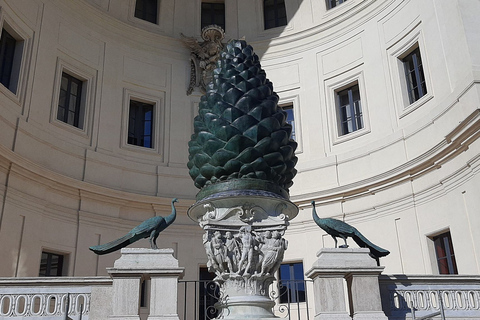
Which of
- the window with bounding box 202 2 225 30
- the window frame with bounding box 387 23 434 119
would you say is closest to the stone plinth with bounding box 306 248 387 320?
the window frame with bounding box 387 23 434 119

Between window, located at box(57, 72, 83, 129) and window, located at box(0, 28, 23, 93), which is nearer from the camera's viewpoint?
window, located at box(0, 28, 23, 93)

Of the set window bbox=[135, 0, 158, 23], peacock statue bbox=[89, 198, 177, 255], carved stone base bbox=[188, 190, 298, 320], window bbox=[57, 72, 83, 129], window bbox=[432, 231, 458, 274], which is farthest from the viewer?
window bbox=[135, 0, 158, 23]

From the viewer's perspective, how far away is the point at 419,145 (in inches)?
543

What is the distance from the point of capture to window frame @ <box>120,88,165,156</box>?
16433 mm

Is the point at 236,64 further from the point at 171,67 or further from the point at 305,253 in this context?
the point at 171,67

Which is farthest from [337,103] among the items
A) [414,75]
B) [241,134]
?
[241,134]

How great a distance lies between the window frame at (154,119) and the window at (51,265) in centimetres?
397

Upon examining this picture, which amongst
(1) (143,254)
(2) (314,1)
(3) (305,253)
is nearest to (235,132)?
(1) (143,254)

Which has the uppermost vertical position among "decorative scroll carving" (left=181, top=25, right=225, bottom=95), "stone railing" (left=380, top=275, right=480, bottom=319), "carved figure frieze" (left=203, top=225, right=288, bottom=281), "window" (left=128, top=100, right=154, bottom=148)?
"decorative scroll carving" (left=181, top=25, right=225, bottom=95)

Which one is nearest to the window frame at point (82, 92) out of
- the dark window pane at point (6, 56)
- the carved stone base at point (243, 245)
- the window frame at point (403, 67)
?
the dark window pane at point (6, 56)

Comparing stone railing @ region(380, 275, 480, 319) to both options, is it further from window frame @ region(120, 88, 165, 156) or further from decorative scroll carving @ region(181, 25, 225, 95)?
decorative scroll carving @ region(181, 25, 225, 95)

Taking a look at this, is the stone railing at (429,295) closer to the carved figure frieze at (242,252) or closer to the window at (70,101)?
the carved figure frieze at (242,252)

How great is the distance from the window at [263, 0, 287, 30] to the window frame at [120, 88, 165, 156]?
4.81 metres

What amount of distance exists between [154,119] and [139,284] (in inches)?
426
